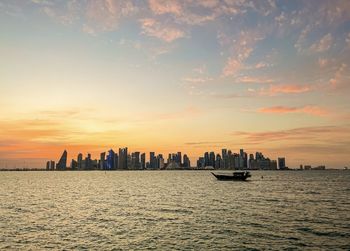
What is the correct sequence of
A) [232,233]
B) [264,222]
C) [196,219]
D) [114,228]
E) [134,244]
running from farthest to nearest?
[196,219]
[264,222]
[114,228]
[232,233]
[134,244]

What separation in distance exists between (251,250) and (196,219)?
19.1m

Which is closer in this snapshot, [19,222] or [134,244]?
[134,244]

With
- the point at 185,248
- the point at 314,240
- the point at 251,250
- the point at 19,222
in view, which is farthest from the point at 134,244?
the point at 19,222

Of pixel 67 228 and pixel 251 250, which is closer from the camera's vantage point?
pixel 251 250

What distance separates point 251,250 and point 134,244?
13073 mm

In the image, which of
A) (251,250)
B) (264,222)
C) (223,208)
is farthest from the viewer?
(223,208)

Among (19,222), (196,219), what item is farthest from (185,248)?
(19,222)

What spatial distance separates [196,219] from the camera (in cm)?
5106

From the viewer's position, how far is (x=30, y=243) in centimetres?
3606

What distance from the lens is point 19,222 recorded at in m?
49.5

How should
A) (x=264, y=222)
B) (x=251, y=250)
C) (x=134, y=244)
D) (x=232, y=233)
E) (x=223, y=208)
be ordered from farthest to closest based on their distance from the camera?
(x=223, y=208)
(x=264, y=222)
(x=232, y=233)
(x=134, y=244)
(x=251, y=250)

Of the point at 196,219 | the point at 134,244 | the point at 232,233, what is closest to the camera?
the point at 134,244

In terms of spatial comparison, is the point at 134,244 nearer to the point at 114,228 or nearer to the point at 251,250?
the point at 114,228

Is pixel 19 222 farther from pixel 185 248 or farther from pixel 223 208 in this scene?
pixel 223 208
